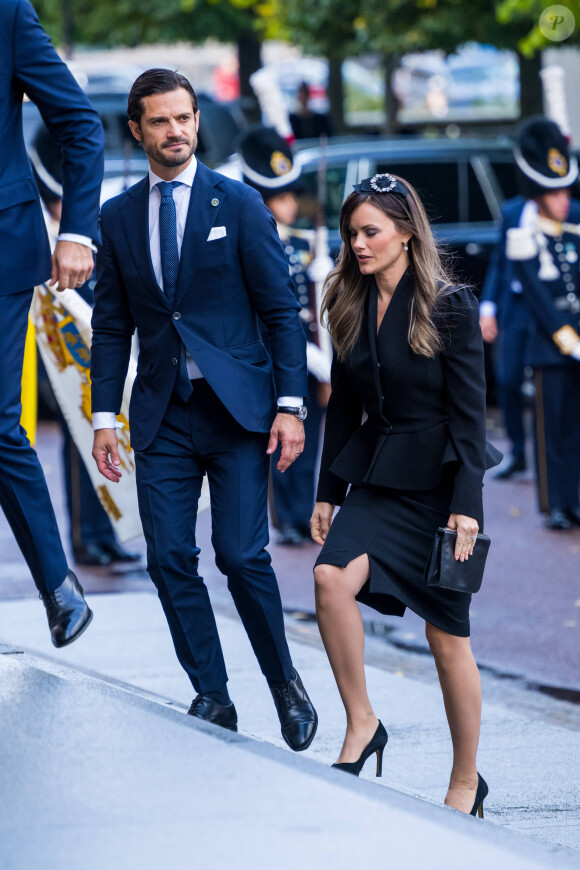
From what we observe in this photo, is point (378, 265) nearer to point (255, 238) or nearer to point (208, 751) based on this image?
point (255, 238)

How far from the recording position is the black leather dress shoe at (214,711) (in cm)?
450

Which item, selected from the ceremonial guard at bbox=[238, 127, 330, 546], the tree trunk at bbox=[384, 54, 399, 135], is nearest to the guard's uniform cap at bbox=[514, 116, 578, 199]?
the ceremonial guard at bbox=[238, 127, 330, 546]

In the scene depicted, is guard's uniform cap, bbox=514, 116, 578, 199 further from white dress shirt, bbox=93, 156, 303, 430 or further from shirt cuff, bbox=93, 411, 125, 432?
shirt cuff, bbox=93, 411, 125, 432

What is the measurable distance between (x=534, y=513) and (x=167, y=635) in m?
3.75

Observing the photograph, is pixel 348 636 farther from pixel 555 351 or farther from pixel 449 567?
pixel 555 351

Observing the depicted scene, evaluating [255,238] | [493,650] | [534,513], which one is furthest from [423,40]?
[255,238]

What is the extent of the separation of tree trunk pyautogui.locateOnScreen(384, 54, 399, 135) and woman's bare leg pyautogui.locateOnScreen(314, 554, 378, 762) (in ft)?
66.0

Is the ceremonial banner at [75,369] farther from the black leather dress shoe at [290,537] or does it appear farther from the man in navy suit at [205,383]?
the black leather dress shoe at [290,537]

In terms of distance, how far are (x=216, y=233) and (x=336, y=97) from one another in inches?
816

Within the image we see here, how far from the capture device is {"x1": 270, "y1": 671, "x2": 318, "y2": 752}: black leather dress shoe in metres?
4.53

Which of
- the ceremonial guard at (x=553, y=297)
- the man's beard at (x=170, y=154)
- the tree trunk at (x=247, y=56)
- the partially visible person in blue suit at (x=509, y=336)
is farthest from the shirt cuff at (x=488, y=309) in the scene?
the tree trunk at (x=247, y=56)

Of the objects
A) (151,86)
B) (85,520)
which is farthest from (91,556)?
(151,86)

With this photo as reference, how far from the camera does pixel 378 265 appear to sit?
4.29 m

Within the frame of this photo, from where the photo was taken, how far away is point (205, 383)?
454 centimetres
